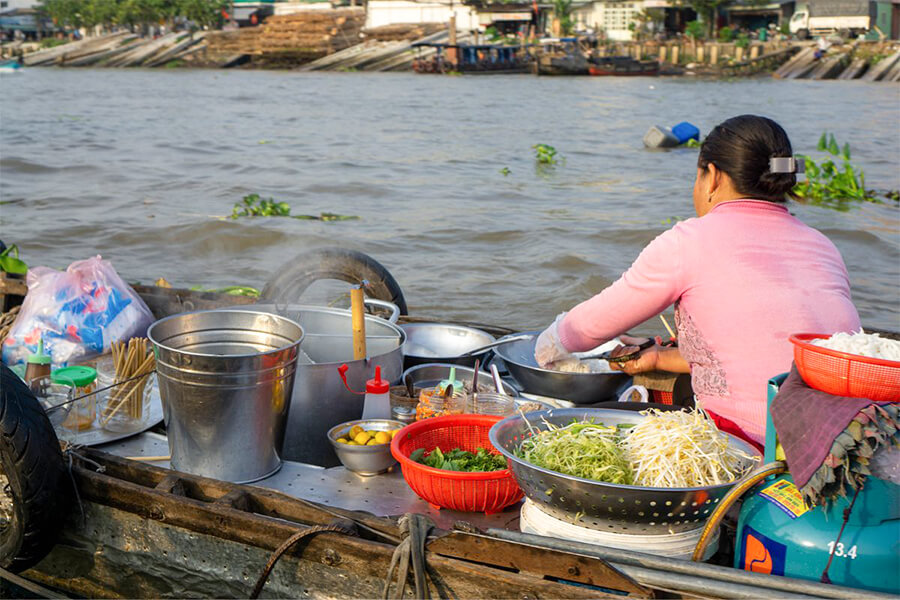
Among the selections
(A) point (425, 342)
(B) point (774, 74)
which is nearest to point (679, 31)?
(B) point (774, 74)

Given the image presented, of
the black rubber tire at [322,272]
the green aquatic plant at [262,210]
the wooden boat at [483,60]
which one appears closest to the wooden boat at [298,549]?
the black rubber tire at [322,272]

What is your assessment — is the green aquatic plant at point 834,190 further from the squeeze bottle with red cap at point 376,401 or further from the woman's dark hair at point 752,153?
the squeeze bottle with red cap at point 376,401

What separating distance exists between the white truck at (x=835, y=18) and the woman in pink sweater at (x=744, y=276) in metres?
58.3

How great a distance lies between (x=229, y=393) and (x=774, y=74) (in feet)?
169

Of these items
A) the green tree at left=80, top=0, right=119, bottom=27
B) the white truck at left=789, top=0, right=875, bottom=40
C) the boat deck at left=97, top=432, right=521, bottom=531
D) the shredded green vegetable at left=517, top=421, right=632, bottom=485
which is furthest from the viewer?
the green tree at left=80, top=0, right=119, bottom=27

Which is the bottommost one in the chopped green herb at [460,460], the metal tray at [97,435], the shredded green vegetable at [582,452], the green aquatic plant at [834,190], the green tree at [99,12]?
the green aquatic plant at [834,190]

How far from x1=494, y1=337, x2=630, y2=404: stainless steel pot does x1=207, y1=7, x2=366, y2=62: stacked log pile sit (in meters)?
59.3

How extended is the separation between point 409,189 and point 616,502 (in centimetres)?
1324

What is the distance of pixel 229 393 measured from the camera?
110 inches

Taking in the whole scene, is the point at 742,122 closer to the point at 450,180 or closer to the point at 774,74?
the point at 450,180

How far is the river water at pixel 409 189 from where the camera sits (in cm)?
1045

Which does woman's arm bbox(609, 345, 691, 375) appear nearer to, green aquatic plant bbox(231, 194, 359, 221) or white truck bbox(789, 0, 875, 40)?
green aquatic plant bbox(231, 194, 359, 221)

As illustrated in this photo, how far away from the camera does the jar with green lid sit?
341 cm

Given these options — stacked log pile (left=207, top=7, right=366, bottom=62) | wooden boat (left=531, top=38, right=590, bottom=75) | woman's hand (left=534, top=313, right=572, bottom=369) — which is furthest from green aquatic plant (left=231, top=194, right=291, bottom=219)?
stacked log pile (left=207, top=7, right=366, bottom=62)
